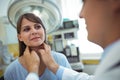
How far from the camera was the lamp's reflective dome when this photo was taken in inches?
41.1

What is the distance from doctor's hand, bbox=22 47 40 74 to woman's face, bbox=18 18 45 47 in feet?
0.15

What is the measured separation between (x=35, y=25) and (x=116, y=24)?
791 mm

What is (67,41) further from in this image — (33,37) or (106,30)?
(106,30)

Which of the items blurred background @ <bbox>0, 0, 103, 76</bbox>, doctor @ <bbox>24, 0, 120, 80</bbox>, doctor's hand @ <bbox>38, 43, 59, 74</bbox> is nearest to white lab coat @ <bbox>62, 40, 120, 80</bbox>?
doctor @ <bbox>24, 0, 120, 80</bbox>

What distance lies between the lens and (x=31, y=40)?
1097mm

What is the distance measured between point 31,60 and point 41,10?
27 centimetres

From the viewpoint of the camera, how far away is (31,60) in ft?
3.48

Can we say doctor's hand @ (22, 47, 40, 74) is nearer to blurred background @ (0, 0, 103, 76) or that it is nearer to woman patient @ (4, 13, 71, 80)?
woman patient @ (4, 13, 71, 80)

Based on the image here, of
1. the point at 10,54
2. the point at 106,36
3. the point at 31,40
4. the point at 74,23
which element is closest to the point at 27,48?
the point at 31,40

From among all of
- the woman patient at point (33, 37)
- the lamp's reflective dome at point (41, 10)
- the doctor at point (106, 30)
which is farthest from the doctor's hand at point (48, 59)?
the doctor at point (106, 30)

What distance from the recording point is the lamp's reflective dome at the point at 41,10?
1045mm

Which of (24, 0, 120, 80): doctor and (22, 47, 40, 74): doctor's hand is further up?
(24, 0, 120, 80): doctor

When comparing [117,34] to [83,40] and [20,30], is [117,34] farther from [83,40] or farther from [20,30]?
[83,40]

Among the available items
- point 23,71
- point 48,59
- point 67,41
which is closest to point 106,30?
point 48,59
